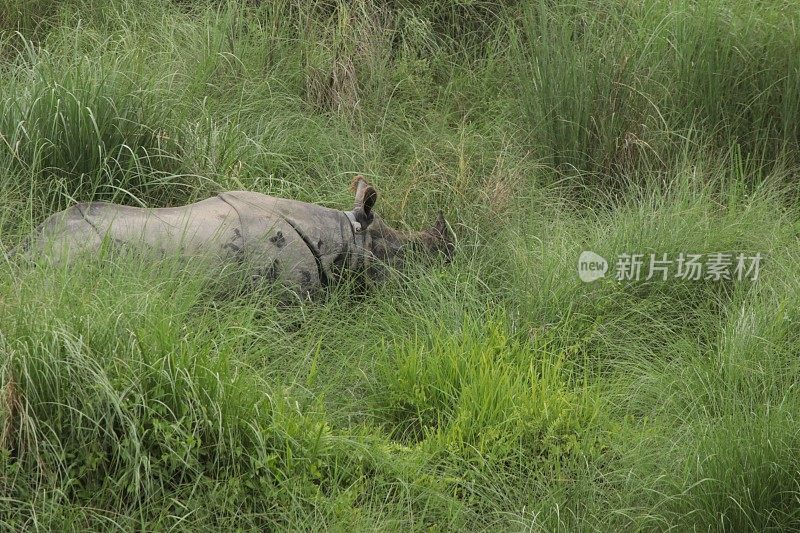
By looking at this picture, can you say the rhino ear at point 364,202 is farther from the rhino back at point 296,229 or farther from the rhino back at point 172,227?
the rhino back at point 172,227

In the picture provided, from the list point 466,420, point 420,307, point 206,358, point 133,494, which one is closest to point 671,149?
point 420,307

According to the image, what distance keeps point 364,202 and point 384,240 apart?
0.69ft

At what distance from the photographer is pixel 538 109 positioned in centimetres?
569

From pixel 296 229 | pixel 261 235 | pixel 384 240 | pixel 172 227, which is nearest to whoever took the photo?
pixel 172 227

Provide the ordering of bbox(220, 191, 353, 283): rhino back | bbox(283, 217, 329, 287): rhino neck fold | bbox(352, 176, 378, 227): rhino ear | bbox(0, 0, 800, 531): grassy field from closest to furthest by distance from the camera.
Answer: bbox(0, 0, 800, 531): grassy field → bbox(220, 191, 353, 283): rhino back → bbox(283, 217, 329, 287): rhino neck fold → bbox(352, 176, 378, 227): rhino ear

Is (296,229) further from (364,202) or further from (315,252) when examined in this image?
(364,202)

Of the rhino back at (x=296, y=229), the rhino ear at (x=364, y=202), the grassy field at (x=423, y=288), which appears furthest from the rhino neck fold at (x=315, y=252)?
the rhino ear at (x=364, y=202)

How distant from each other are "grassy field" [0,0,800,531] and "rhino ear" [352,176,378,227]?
328mm

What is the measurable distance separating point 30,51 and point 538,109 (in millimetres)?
2514

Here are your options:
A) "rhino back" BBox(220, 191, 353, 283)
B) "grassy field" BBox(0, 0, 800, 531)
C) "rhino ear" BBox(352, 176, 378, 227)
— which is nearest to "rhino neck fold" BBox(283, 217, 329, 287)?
"rhino back" BBox(220, 191, 353, 283)

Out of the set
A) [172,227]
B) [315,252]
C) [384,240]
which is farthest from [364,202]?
[172,227]

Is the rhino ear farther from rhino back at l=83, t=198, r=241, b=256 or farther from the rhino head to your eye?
rhino back at l=83, t=198, r=241, b=256

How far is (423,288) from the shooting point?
4641mm

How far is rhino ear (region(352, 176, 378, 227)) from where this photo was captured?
489 centimetres
